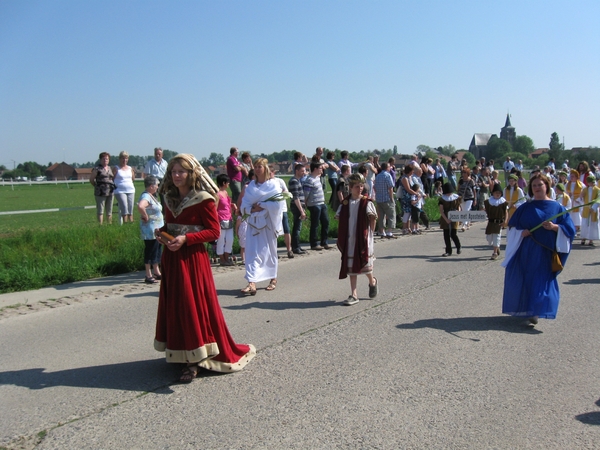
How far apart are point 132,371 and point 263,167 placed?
4228 mm

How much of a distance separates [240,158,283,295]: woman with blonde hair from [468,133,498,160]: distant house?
574 ft

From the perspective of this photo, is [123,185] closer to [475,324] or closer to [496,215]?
[496,215]

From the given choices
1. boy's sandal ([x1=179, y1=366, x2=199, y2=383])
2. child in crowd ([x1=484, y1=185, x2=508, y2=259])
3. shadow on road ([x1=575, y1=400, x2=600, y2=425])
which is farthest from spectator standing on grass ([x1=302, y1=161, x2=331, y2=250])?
shadow on road ([x1=575, y1=400, x2=600, y2=425])

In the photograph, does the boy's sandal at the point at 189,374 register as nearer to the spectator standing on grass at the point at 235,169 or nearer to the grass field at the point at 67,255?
the grass field at the point at 67,255

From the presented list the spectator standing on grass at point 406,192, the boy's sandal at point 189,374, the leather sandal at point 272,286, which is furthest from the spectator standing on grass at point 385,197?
the boy's sandal at point 189,374

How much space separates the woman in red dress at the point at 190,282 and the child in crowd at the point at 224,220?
551 cm

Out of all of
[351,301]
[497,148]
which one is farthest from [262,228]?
[497,148]

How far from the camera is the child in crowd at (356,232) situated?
26.8 feet

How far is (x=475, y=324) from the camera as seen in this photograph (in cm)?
715

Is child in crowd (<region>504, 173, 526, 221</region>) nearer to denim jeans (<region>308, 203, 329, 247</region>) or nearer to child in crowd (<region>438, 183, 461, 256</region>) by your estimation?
child in crowd (<region>438, 183, 461, 256</region>)

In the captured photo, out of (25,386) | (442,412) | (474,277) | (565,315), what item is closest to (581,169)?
(474,277)

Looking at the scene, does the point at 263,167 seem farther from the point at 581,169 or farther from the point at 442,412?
the point at 581,169

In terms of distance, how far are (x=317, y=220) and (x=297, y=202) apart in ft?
4.68

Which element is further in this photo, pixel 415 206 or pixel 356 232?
pixel 415 206
